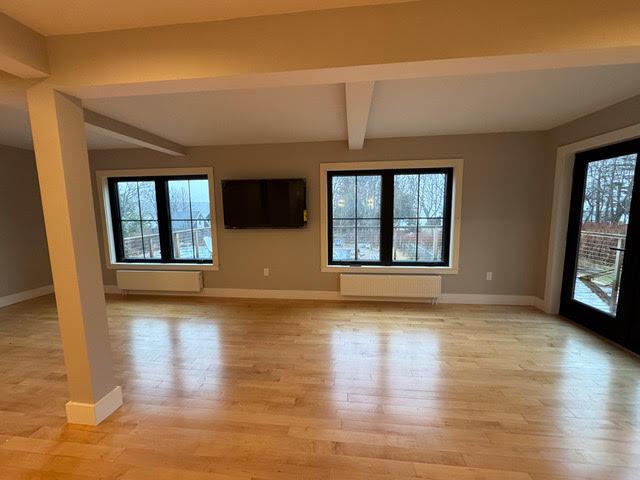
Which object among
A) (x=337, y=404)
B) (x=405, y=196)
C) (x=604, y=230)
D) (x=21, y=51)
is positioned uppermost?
(x=21, y=51)

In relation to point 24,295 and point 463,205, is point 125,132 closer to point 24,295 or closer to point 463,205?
point 24,295

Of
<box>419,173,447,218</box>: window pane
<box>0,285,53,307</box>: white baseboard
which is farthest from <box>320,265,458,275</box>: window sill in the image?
<box>0,285,53,307</box>: white baseboard

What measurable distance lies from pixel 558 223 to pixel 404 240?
1835mm

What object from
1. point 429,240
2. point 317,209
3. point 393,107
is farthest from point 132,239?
point 429,240

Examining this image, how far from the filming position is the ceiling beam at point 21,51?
1.36 meters

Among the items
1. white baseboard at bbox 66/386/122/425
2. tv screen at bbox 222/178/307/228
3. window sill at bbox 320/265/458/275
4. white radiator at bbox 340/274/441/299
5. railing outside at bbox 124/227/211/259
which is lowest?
white baseboard at bbox 66/386/122/425

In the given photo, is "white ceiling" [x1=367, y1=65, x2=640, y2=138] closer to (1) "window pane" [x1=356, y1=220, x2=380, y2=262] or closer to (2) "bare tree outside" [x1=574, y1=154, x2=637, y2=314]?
(2) "bare tree outside" [x1=574, y1=154, x2=637, y2=314]

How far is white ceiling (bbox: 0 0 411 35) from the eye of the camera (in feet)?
4.24

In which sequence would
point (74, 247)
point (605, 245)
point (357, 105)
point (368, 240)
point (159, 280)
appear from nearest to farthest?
1. point (74, 247)
2. point (357, 105)
3. point (605, 245)
4. point (368, 240)
5. point (159, 280)

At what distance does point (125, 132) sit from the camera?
2941mm

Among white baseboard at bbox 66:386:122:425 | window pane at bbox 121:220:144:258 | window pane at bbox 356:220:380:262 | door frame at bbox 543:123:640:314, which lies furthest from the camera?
window pane at bbox 121:220:144:258

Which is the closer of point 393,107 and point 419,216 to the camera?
point 393,107

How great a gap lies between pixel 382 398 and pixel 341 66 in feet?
A: 7.12

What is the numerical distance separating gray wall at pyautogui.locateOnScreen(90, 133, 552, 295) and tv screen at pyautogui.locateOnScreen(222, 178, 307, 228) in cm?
18
